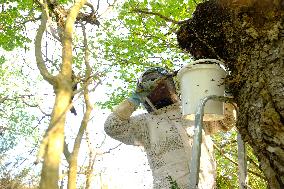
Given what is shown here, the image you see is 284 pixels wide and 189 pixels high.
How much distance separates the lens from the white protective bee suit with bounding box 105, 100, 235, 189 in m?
2.45

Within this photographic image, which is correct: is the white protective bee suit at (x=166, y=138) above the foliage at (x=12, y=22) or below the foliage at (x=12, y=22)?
below

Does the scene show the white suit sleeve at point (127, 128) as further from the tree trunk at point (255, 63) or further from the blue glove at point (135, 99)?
the tree trunk at point (255, 63)

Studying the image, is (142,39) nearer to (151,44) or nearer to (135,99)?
(151,44)

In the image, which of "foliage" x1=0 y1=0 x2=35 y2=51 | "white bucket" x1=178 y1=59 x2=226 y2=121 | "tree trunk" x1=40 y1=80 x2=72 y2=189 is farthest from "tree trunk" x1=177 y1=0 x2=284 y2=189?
"foliage" x1=0 y1=0 x2=35 y2=51

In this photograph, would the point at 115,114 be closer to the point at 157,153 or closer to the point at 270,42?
the point at 157,153

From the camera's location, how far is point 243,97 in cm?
156

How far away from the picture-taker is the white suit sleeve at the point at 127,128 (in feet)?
9.27

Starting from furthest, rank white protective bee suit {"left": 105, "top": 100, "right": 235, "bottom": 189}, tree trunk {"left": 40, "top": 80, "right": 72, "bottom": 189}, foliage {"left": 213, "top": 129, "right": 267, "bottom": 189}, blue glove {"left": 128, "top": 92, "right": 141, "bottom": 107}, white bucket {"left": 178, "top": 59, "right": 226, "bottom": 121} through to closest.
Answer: tree trunk {"left": 40, "top": 80, "right": 72, "bottom": 189} → foliage {"left": 213, "top": 129, "right": 267, "bottom": 189} → blue glove {"left": 128, "top": 92, "right": 141, "bottom": 107} → white protective bee suit {"left": 105, "top": 100, "right": 235, "bottom": 189} → white bucket {"left": 178, "top": 59, "right": 226, "bottom": 121}

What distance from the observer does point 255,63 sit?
5.00 ft

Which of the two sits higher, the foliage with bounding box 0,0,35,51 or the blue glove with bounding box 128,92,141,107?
the foliage with bounding box 0,0,35,51

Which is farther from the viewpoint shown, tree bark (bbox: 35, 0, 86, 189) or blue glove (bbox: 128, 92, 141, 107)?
tree bark (bbox: 35, 0, 86, 189)

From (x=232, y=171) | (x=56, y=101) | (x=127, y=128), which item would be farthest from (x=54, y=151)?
(x=232, y=171)

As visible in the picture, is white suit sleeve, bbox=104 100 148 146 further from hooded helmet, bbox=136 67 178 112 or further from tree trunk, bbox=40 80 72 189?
tree trunk, bbox=40 80 72 189

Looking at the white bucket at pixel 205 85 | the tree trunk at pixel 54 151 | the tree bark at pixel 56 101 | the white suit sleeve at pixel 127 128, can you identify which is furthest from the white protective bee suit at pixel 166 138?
the tree trunk at pixel 54 151
